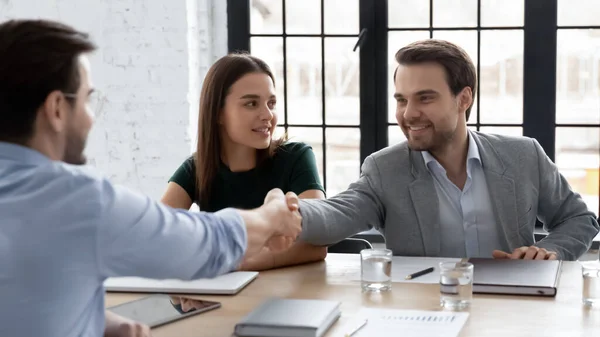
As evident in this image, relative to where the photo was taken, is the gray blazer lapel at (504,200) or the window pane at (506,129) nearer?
the gray blazer lapel at (504,200)

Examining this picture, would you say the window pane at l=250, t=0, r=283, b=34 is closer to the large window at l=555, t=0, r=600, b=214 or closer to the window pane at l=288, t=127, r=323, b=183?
the window pane at l=288, t=127, r=323, b=183

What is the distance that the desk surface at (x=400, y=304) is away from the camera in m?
1.82

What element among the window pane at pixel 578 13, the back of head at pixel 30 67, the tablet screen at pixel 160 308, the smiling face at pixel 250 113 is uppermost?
the window pane at pixel 578 13

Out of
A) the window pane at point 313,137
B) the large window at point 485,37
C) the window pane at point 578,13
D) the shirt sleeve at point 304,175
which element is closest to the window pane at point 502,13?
the large window at point 485,37

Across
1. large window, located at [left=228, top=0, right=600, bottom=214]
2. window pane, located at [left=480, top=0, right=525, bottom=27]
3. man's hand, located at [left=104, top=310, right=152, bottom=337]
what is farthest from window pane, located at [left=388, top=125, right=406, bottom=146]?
man's hand, located at [left=104, top=310, right=152, bottom=337]

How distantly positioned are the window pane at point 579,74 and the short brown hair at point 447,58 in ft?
3.80

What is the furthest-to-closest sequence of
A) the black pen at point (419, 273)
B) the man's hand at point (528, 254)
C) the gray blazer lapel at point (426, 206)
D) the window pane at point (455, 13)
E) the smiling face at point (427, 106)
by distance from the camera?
the window pane at point (455, 13) → the smiling face at point (427, 106) → the gray blazer lapel at point (426, 206) → the man's hand at point (528, 254) → the black pen at point (419, 273)

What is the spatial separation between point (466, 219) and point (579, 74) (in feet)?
4.86

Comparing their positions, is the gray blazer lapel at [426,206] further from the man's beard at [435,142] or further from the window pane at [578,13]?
the window pane at [578,13]

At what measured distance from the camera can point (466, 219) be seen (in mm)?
2744

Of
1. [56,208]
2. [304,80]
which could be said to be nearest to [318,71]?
[304,80]

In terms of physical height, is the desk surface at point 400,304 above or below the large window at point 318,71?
below

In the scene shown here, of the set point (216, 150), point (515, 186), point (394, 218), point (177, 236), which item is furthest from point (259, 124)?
point (177, 236)

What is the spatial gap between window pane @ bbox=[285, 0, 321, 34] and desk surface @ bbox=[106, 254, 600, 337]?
1952 mm
